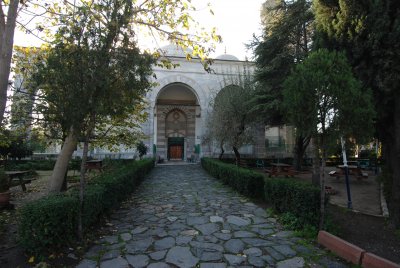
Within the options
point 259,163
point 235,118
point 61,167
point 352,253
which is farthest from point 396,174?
point 259,163

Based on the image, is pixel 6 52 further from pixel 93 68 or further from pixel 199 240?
pixel 199 240

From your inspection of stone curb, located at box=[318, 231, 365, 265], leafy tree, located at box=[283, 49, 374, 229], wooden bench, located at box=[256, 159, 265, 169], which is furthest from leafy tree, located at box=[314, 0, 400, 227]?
wooden bench, located at box=[256, 159, 265, 169]

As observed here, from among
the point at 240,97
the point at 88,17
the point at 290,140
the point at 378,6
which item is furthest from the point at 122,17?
the point at 290,140

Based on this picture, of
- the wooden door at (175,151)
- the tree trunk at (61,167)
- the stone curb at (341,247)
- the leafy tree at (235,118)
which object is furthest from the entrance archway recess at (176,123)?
the stone curb at (341,247)

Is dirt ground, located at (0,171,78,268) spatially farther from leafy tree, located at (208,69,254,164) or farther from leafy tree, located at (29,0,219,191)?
leafy tree, located at (208,69,254,164)

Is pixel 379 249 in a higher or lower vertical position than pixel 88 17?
lower

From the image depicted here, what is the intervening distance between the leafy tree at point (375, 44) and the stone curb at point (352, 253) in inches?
74.2

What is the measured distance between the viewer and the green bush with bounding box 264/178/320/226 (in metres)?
5.48

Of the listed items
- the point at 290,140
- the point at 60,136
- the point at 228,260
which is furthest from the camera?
the point at 290,140

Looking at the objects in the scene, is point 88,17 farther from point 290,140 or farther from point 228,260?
point 290,140

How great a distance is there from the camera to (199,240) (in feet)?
17.1

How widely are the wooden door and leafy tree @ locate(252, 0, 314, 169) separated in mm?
16081

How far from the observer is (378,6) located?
5.24m

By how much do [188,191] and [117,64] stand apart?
6.62 meters
